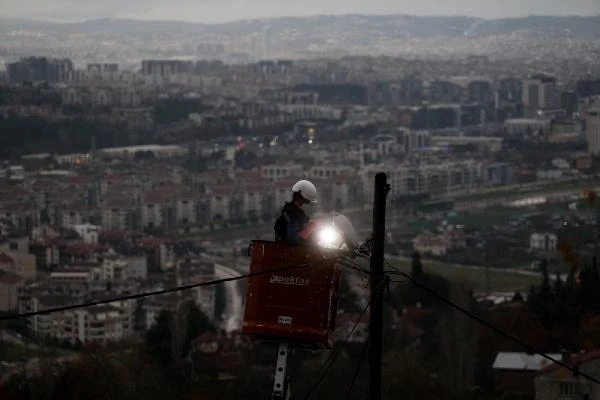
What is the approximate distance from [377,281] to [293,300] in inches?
7.3

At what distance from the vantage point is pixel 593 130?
152 ft

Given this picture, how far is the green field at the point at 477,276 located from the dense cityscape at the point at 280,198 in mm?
84

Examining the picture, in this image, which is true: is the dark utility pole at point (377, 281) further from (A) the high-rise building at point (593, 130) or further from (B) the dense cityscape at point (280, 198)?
(A) the high-rise building at point (593, 130)

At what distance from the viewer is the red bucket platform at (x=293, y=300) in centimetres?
413

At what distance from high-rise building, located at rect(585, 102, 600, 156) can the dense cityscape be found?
0.09 meters

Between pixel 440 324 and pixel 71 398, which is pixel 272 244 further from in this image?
pixel 440 324

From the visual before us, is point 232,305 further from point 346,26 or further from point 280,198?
point 346,26

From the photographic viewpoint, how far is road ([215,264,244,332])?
2080 cm

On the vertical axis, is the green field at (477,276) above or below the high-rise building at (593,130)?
above

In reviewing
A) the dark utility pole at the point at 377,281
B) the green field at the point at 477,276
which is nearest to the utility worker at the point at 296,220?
the dark utility pole at the point at 377,281

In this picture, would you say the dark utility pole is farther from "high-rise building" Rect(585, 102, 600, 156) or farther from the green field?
"high-rise building" Rect(585, 102, 600, 156)

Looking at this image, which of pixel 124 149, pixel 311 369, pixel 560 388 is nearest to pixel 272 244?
pixel 560 388

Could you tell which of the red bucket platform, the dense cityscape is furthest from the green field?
the red bucket platform

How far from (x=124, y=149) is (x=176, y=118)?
665 centimetres
